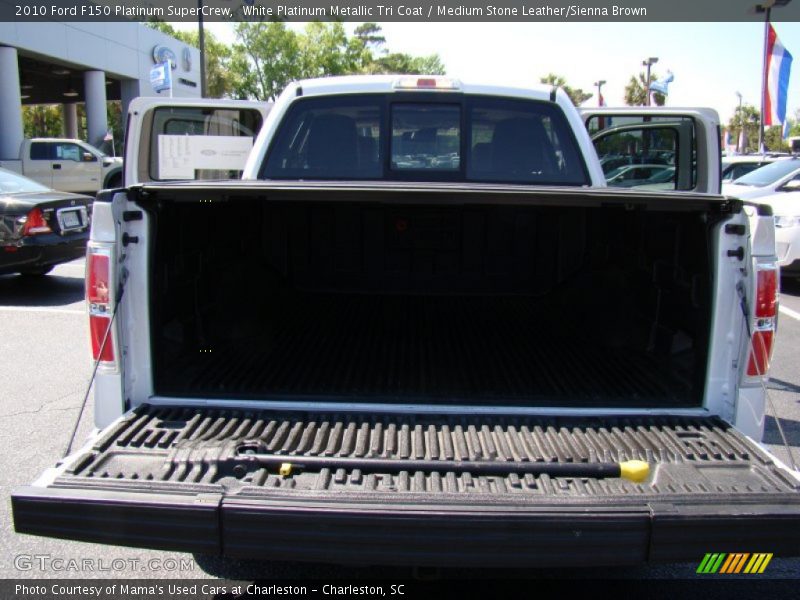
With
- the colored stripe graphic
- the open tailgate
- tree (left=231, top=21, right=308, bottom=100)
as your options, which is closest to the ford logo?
tree (left=231, top=21, right=308, bottom=100)

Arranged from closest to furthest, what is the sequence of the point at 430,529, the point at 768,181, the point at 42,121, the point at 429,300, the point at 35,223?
the point at 430,529, the point at 429,300, the point at 35,223, the point at 768,181, the point at 42,121

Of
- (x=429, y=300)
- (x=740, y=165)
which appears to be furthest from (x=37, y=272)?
(x=740, y=165)

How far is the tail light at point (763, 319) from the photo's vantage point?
2584mm

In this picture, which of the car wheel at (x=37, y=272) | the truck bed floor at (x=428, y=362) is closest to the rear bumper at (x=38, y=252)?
the car wheel at (x=37, y=272)

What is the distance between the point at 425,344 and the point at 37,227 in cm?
665

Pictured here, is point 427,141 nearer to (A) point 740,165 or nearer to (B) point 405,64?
(A) point 740,165

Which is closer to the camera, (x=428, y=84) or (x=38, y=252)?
(x=428, y=84)

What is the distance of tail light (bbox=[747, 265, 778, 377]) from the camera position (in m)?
2.58

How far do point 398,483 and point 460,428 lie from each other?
1.67 feet

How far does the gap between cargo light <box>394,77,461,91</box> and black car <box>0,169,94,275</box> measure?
6.21 m

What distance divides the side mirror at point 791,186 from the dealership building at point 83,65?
902 inches

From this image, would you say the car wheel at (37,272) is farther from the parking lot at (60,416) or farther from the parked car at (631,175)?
the parked car at (631,175)

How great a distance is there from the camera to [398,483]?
2283 mm

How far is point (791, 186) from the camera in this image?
1095 centimetres
